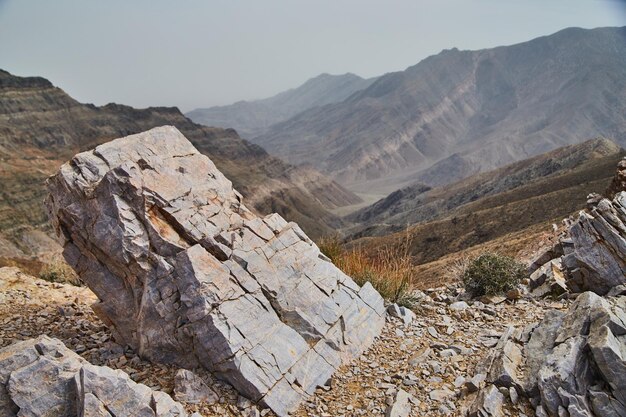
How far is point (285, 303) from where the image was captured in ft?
30.4

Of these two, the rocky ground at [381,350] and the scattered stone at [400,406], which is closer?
the scattered stone at [400,406]

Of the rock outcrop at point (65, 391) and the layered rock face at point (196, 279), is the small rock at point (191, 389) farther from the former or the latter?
the rock outcrop at point (65, 391)

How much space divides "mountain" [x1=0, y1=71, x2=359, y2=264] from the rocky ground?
53667 mm

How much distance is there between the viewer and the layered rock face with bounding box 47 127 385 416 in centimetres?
815

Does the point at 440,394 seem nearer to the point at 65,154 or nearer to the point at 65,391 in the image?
the point at 65,391

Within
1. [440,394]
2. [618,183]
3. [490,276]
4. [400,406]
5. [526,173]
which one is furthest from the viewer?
[526,173]

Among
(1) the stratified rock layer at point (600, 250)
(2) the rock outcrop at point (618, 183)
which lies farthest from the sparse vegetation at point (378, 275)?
(2) the rock outcrop at point (618, 183)

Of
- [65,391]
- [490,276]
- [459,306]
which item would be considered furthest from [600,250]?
[65,391]

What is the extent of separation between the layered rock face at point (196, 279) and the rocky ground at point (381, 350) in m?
0.31

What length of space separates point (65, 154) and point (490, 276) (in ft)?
368

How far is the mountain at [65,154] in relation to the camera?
6981 cm

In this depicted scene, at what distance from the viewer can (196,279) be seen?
8.34 metres

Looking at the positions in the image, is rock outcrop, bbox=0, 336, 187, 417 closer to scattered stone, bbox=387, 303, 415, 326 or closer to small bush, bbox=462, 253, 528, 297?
scattered stone, bbox=387, 303, 415, 326

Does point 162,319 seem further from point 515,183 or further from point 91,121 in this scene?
point 91,121
